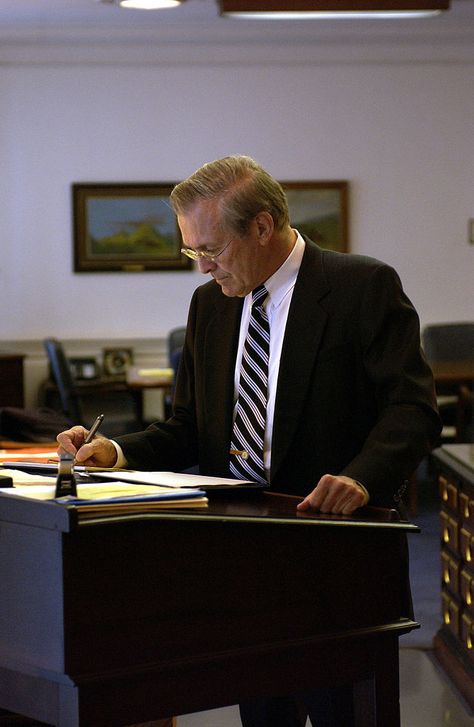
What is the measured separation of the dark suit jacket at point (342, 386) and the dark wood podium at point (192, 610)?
34cm

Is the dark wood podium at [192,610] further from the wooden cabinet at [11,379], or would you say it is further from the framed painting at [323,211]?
the framed painting at [323,211]

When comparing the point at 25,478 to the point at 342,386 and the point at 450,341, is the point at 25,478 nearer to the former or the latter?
the point at 342,386

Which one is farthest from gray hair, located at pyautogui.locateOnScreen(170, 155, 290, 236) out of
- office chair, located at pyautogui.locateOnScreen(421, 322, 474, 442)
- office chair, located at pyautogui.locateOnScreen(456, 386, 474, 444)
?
office chair, located at pyautogui.locateOnScreen(421, 322, 474, 442)

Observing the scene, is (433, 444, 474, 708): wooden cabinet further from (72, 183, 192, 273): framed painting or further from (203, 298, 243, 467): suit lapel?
(72, 183, 192, 273): framed painting

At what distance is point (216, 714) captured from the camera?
4289 millimetres

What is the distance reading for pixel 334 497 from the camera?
209cm

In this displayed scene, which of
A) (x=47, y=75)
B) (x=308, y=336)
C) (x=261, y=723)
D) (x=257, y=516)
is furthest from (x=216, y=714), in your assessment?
(x=47, y=75)

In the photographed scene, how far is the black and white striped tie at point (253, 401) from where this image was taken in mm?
2504

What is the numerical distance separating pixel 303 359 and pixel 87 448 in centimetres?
52

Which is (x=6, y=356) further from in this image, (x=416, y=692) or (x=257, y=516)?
(x=257, y=516)

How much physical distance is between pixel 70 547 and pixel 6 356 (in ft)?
26.0

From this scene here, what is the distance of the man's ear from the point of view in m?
2.49

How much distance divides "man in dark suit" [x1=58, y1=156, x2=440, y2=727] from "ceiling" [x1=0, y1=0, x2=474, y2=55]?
302 inches

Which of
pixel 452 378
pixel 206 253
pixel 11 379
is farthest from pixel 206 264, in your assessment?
pixel 11 379
